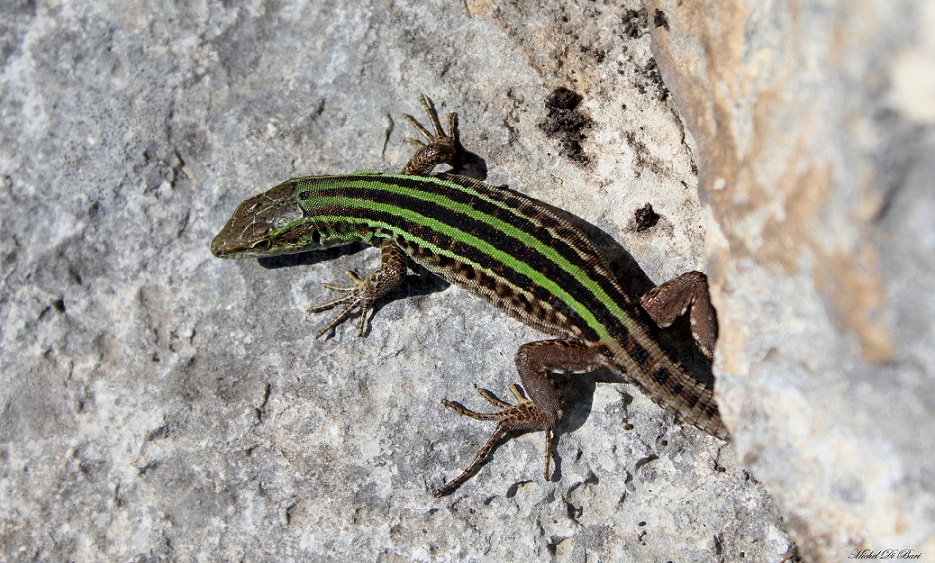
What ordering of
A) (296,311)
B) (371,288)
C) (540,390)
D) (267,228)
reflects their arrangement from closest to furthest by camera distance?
(540,390) < (371,288) < (267,228) < (296,311)

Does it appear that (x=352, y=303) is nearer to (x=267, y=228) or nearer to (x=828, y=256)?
(x=267, y=228)

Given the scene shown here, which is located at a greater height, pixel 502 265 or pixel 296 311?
pixel 502 265

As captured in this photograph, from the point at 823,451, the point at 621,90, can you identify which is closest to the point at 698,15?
the point at 621,90

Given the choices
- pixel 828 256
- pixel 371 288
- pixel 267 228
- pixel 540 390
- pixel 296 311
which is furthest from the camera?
pixel 296 311

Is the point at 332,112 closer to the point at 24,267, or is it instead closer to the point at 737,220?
the point at 24,267

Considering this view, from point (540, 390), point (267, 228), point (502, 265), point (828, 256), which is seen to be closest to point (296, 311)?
point (267, 228)

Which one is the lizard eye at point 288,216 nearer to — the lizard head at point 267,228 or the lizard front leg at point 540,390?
the lizard head at point 267,228

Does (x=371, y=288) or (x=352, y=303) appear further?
(x=352, y=303)

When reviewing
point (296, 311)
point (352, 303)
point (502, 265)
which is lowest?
point (296, 311)
